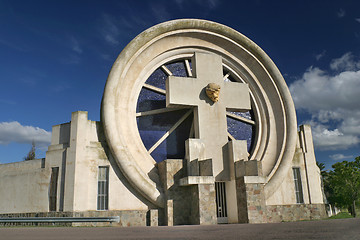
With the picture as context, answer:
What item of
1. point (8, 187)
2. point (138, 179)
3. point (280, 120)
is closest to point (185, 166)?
point (138, 179)

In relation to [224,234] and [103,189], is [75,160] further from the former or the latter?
[224,234]

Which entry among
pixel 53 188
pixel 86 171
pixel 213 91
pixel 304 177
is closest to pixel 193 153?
pixel 213 91

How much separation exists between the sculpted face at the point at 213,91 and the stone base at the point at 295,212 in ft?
18.5

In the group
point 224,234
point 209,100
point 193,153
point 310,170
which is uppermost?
point 209,100

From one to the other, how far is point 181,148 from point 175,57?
4574 millimetres

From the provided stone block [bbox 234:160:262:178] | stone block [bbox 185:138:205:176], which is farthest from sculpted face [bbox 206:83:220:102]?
stone block [bbox 234:160:262:178]

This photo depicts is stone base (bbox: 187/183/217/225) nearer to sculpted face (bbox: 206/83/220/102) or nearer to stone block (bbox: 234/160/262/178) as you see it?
stone block (bbox: 234/160/262/178)

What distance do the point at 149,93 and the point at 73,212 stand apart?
6316 mm

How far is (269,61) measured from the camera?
17.0 metres

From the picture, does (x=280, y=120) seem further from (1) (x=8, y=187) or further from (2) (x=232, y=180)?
(1) (x=8, y=187)

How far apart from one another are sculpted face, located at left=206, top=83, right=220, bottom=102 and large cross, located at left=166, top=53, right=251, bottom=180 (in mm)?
202

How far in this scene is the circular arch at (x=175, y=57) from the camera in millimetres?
13016

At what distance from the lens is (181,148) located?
15.1 metres

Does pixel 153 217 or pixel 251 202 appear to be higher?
pixel 251 202
